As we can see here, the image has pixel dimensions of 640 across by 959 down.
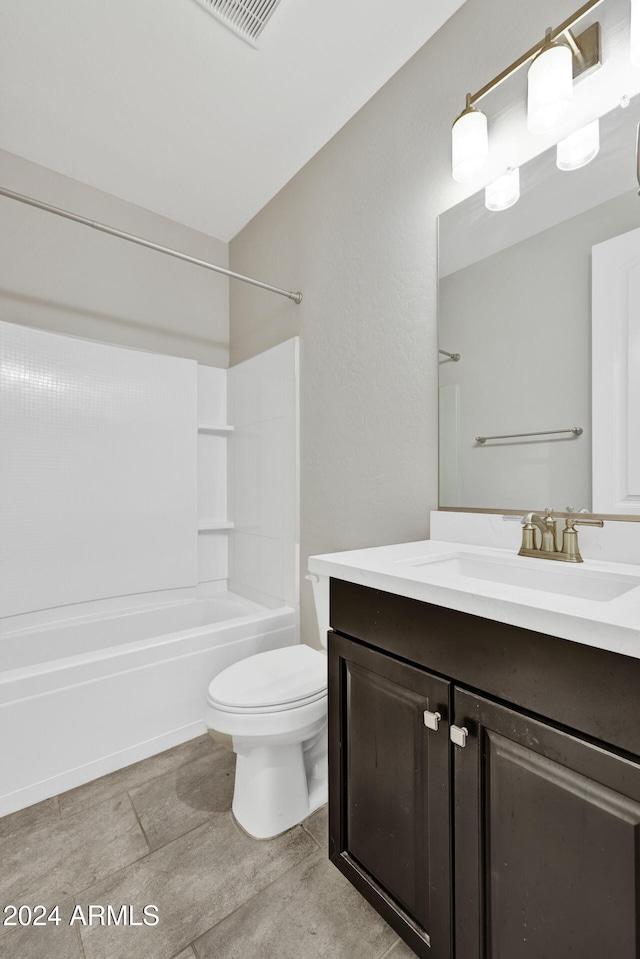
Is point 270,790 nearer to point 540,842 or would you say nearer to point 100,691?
point 100,691

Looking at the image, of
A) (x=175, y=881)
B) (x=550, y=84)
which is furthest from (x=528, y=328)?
(x=175, y=881)

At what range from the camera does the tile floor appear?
103 cm

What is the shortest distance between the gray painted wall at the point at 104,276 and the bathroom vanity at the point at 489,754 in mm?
1953

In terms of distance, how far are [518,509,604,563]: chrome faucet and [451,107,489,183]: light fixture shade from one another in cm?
106

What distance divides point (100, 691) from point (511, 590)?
5.06 ft

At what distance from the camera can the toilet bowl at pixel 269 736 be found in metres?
1.31

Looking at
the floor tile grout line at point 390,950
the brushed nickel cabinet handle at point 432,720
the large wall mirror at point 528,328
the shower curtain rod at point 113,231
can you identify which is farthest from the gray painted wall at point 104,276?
the floor tile grout line at point 390,950

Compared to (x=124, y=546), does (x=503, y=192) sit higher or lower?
higher

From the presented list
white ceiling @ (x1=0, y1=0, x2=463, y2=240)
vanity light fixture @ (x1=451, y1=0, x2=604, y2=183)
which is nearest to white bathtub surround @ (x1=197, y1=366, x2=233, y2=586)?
white ceiling @ (x1=0, y1=0, x2=463, y2=240)

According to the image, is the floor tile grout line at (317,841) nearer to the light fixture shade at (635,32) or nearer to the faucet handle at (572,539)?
the faucet handle at (572,539)

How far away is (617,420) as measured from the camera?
108 centimetres

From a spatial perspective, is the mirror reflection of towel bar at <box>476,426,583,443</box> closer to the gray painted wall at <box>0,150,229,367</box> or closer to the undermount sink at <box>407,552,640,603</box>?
the undermount sink at <box>407,552,640,603</box>

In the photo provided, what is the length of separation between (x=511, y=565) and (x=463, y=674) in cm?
40

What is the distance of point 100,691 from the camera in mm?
1626
